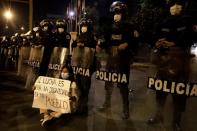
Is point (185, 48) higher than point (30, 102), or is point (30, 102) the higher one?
point (185, 48)

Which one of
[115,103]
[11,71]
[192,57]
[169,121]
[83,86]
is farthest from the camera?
[11,71]

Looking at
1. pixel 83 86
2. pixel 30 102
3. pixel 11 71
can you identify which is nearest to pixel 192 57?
pixel 83 86

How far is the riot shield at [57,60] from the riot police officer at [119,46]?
1483mm

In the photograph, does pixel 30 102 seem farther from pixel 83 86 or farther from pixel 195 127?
pixel 195 127

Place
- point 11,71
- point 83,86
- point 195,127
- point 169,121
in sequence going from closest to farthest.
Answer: point 169,121 < point 195,127 < point 83,86 < point 11,71

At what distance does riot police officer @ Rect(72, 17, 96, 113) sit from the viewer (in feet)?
22.7

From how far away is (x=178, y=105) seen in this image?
5.48 metres

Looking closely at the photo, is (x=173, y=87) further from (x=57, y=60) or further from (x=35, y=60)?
(x=35, y=60)

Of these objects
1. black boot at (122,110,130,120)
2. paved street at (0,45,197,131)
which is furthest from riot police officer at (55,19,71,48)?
black boot at (122,110,130,120)

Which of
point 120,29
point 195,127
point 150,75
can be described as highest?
point 120,29

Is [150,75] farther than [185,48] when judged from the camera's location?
Yes

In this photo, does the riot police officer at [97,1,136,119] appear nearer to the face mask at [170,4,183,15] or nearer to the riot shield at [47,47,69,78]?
the face mask at [170,4,183,15]

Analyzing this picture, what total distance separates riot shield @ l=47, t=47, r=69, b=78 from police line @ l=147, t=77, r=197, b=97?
2655mm

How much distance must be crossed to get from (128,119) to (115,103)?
4.35ft
